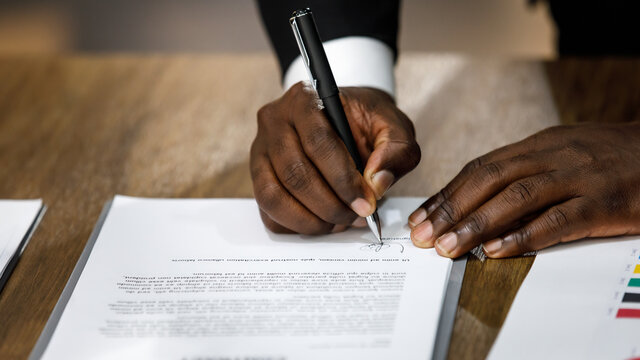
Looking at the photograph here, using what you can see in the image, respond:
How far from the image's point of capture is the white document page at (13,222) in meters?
0.69

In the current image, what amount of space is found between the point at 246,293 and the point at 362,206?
139mm

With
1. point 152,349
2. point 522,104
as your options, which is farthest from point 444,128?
point 152,349

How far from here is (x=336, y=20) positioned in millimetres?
857

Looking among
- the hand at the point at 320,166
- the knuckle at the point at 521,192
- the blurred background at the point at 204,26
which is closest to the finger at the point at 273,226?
the hand at the point at 320,166

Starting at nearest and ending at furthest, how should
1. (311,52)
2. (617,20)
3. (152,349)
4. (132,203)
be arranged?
(152,349)
(311,52)
(132,203)
(617,20)

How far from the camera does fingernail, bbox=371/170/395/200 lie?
2.18 ft

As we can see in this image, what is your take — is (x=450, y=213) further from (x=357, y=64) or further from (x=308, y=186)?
(x=357, y=64)

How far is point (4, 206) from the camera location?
0.76 m

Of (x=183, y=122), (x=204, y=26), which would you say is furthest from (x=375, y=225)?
(x=204, y=26)

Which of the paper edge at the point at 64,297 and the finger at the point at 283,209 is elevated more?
the finger at the point at 283,209

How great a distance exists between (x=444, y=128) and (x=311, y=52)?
29 cm

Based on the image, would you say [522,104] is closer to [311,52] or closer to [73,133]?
[311,52]

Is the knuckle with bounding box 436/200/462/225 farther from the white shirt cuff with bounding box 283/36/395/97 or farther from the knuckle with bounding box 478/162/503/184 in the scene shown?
Answer: the white shirt cuff with bounding box 283/36/395/97

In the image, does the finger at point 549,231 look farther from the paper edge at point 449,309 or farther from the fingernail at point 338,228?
the fingernail at point 338,228
